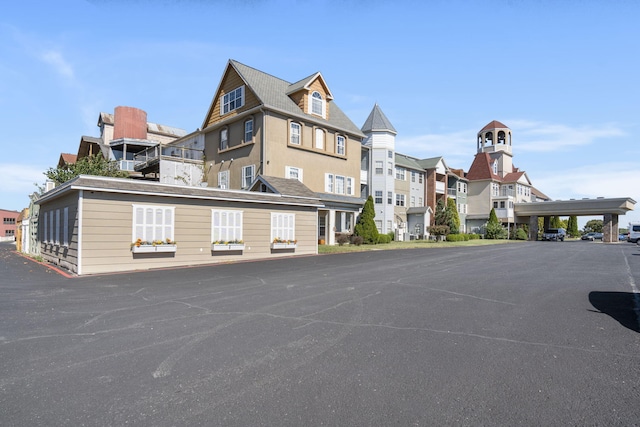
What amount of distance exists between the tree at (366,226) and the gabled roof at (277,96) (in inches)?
258

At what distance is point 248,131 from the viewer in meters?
27.6

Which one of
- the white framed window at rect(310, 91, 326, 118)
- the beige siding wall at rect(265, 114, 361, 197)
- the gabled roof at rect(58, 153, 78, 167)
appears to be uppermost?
the white framed window at rect(310, 91, 326, 118)

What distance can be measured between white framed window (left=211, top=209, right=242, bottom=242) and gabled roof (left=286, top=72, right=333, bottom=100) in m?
14.5

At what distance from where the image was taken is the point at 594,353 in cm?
522

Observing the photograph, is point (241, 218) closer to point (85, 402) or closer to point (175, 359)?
point (175, 359)

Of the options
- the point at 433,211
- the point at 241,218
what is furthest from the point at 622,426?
the point at 433,211

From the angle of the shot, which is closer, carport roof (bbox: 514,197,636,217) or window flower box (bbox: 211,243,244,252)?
window flower box (bbox: 211,243,244,252)

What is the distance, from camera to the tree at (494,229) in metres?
51.7

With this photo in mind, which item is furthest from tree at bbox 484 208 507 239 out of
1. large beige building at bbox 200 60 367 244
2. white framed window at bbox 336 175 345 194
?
white framed window at bbox 336 175 345 194

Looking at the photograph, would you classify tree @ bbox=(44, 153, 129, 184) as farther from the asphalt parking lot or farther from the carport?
the carport

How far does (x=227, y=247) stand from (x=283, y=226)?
3896 millimetres

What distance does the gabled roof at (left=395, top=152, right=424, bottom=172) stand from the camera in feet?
146

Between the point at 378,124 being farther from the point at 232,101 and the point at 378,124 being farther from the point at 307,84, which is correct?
the point at 232,101

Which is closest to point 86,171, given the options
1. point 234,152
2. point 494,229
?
point 234,152
